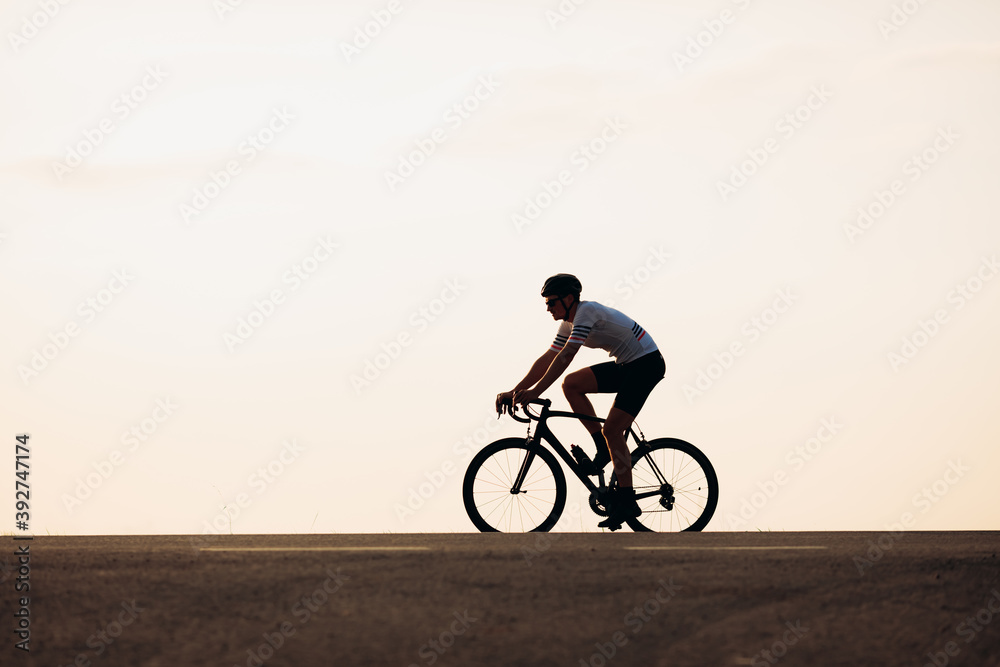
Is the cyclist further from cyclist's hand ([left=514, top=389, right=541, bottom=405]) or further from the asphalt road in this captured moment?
the asphalt road

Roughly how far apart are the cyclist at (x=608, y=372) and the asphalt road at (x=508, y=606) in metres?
2.34

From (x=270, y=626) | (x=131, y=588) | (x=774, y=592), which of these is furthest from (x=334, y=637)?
(x=774, y=592)

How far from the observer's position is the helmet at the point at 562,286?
1092cm

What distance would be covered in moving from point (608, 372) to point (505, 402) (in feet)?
3.22

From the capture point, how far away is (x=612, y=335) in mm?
10977

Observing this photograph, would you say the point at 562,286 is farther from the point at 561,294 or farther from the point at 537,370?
the point at 537,370

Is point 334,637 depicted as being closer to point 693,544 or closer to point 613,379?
point 693,544

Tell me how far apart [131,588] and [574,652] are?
2.83 m

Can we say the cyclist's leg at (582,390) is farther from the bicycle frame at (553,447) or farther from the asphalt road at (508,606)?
the asphalt road at (508,606)

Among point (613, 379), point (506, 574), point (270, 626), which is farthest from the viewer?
point (613, 379)

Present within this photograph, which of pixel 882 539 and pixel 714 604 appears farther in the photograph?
pixel 882 539

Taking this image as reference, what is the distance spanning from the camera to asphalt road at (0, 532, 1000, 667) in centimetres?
580

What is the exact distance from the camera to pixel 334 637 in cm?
598

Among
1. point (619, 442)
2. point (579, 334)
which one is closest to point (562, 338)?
point (579, 334)
